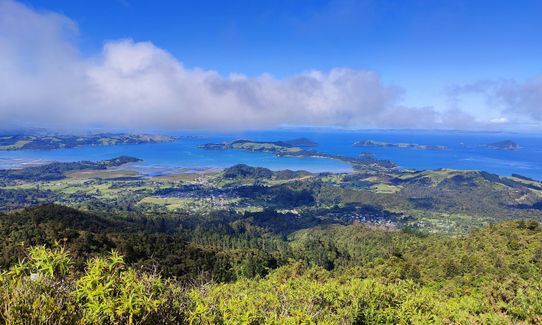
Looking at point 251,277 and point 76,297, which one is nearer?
point 76,297

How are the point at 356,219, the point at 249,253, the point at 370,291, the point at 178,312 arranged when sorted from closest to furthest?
the point at 178,312
the point at 370,291
the point at 249,253
the point at 356,219

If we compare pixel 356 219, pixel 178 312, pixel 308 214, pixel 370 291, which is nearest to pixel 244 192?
pixel 308 214

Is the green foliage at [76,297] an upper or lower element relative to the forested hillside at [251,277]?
upper

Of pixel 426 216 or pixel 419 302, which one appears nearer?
pixel 419 302

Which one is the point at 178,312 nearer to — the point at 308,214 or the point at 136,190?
the point at 308,214

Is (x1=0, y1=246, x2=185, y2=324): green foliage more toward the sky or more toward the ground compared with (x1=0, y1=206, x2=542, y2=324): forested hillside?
more toward the sky

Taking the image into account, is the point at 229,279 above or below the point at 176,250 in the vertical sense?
below

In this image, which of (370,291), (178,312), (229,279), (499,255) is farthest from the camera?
(229,279)

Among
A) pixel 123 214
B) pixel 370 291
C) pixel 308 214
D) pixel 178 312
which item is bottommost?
pixel 308 214

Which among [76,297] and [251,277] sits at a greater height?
[76,297]

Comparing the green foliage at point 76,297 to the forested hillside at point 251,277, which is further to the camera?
the forested hillside at point 251,277

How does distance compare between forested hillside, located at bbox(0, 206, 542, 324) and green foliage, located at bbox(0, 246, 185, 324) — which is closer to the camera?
green foliage, located at bbox(0, 246, 185, 324)
